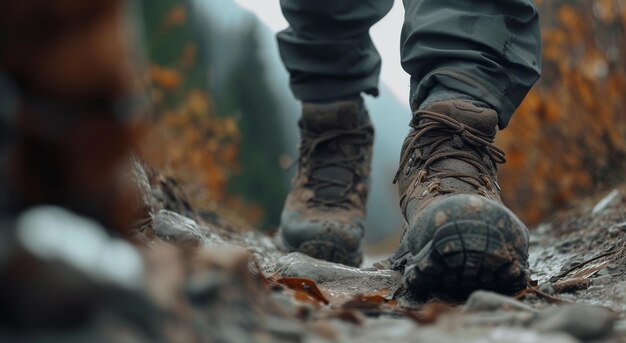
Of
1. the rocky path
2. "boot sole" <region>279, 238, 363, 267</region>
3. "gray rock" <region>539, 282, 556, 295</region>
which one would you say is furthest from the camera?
"boot sole" <region>279, 238, 363, 267</region>

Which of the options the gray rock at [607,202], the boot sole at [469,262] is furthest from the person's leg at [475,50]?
the gray rock at [607,202]

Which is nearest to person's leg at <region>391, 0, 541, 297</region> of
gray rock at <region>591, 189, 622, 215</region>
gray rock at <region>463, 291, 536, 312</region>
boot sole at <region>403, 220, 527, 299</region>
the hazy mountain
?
boot sole at <region>403, 220, 527, 299</region>

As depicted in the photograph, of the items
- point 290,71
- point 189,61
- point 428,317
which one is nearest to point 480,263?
point 428,317

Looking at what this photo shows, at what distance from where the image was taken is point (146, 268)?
96 cm

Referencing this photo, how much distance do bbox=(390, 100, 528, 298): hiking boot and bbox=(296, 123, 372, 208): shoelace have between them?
84 cm

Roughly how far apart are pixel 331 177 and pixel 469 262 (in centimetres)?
136

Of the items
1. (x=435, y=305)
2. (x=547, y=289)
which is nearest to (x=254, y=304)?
(x=435, y=305)

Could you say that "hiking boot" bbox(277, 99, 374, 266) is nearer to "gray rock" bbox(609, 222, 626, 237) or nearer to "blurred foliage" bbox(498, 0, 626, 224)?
"gray rock" bbox(609, 222, 626, 237)

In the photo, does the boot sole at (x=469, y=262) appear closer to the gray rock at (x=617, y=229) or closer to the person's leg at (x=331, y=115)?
the gray rock at (x=617, y=229)

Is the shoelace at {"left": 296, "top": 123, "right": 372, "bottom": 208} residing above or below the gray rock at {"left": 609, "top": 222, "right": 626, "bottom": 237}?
above

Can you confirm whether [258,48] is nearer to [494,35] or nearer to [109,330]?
[494,35]

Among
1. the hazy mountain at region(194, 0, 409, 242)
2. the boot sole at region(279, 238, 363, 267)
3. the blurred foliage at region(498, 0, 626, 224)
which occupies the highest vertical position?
the hazy mountain at region(194, 0, 409, 242)

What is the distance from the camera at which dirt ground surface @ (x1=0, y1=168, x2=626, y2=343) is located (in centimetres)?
81

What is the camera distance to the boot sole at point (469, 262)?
159 cm
